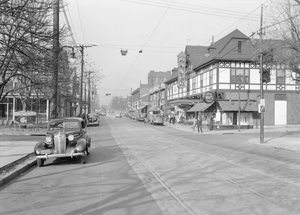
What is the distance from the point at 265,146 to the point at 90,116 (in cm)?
3077

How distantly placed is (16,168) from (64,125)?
332 cm

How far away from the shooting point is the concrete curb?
8287 mm

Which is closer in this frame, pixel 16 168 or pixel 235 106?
pixel 16 168

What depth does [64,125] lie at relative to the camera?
12.7 m

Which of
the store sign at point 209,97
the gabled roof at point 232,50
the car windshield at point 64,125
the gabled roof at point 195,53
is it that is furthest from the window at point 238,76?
the car windshield at point 64,125

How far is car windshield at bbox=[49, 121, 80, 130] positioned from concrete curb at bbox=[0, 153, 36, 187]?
59.5 inches

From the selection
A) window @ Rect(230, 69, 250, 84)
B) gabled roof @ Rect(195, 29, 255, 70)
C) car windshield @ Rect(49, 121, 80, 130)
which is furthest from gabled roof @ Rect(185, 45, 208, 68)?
car windshield @ Rect(49, 121, 80, 130)

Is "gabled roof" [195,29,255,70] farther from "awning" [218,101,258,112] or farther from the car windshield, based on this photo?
the car windshield

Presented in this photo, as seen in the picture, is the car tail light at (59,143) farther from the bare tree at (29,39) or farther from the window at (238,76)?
the window at (238,76)

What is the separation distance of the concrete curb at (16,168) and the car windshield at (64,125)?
1.51 metres

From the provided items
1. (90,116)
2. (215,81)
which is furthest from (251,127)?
(90,116)

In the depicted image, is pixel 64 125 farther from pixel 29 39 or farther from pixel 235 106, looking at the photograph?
pixel 235 106

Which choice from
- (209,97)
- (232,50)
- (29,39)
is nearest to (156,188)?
(29,39)

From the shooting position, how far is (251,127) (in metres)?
35.9
